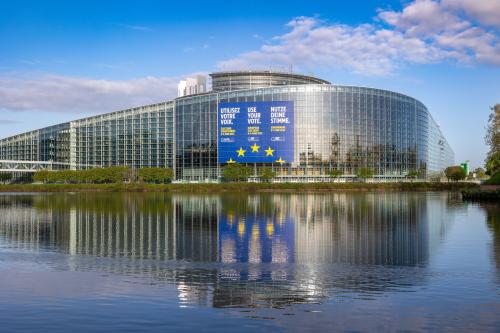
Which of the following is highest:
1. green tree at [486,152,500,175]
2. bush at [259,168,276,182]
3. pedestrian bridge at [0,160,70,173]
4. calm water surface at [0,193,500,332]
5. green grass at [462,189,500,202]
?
pedestrian bridge at [0,160,70,173]

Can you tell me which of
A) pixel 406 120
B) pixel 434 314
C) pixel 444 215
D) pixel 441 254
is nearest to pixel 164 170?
pixel 406 120

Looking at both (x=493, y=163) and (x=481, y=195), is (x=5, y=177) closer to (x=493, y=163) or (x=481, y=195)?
(x=481, y=195)

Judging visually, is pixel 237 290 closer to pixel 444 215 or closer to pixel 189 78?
pixel 444 215

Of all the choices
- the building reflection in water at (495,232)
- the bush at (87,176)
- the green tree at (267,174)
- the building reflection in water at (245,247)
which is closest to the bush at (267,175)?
the green tree at (267,174)

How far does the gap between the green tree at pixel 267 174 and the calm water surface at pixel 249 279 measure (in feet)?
315

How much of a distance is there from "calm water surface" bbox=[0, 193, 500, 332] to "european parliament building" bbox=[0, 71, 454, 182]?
105110 mm

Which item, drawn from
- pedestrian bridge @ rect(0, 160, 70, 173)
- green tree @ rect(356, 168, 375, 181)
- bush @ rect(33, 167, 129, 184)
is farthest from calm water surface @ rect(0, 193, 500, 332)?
pedestrian bridge @ rect(0, 160, 70, 173)

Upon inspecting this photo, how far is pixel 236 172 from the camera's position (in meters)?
140

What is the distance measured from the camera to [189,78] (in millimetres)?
179000

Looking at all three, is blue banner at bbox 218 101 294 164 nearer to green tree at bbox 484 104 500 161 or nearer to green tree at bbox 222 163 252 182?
green tree at bbox 222 163 252 182

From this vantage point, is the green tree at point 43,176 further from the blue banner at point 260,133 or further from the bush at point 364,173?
the bush at point 364,173

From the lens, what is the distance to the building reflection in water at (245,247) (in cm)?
2234

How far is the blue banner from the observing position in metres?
147

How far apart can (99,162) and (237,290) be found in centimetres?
15455
